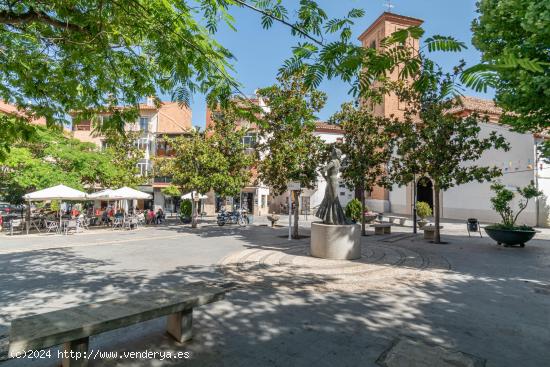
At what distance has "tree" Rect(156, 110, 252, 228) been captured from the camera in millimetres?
19031

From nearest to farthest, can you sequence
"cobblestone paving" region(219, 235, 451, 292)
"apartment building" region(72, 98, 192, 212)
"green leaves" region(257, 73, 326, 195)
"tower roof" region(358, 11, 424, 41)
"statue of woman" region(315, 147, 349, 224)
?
"cobblestone paving" region(219, 235, 451, 292)
"statue of woman" region(315, 147, 349, 224)
"green leaves" region(257, 73, 326, 195)
"tower roof" region(358, 11, 424, 41)
"apartment building" region(72, 98, 192, 212)

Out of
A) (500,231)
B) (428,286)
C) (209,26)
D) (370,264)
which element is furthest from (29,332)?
(500,231)

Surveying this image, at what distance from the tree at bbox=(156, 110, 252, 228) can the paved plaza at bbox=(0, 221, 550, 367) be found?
329 inches

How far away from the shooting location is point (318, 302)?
5.64m

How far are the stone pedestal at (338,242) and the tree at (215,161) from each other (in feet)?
34.9

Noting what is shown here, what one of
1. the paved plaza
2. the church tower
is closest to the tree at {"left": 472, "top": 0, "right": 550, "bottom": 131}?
the paved plaza

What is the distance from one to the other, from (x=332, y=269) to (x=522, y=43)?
307 inches

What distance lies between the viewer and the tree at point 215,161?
62.4 ft

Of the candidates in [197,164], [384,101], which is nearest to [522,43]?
[197,164]

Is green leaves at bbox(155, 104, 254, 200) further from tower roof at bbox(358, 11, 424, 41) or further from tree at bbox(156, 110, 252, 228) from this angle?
tower roof at bbox(358, 11, 424, 41)

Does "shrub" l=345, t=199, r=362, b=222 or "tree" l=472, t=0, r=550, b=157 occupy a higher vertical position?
"tree" l=472, t=0, r=550, b=157

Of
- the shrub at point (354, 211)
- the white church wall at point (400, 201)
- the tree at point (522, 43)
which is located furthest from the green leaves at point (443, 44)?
the white church wall at point (400, 201)

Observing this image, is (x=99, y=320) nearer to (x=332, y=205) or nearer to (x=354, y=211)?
(x=332, y=205)

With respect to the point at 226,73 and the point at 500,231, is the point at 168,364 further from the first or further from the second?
the point at 500,231
